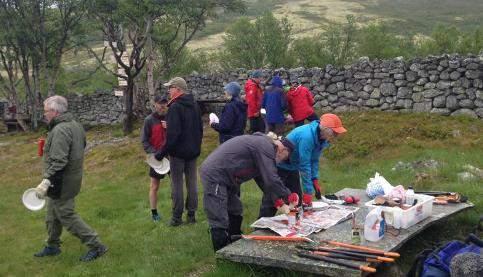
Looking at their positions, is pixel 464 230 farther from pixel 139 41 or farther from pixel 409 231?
pixel 139 41

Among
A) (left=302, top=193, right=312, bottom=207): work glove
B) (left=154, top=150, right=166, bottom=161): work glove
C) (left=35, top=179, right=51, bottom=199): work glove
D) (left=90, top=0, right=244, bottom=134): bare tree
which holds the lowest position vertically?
(left=302, top=193, right=312, bottom=207): work glove

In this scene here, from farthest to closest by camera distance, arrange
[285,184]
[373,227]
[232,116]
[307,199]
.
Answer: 1. [232,116]
2. [285,184]
3. [307,199]
4. [373,227]

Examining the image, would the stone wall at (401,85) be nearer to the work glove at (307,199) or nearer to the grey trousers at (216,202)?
→ the work glove at (307,199)

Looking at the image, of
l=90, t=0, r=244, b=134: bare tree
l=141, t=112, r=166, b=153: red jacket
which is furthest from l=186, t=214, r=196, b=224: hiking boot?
l=90, t=0, r=244, b=134: bare tree

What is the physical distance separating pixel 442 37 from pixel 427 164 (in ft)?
69.4

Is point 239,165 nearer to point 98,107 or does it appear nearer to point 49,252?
point 49,252

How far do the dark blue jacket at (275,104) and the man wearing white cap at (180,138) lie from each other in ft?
12.9

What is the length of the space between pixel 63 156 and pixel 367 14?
364ft

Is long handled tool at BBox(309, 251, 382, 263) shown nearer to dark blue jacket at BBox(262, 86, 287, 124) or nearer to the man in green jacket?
the man in green jacket

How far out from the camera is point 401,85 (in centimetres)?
1551

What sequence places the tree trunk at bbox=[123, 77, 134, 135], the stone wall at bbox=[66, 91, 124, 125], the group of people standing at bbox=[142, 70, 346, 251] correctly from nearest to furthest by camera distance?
the group of people standing at bbox=[142, 70, 346, 251] < the tree trunk at bbox=[123, 77, 134, 135] < the stone wall at bbox=[66, 91, 124, 125]

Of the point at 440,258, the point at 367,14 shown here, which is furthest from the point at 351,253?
the point at 367,14

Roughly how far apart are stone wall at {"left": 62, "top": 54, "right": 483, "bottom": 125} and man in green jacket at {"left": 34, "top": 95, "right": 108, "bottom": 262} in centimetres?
1101

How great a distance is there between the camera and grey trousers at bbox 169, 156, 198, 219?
7.86 metres
